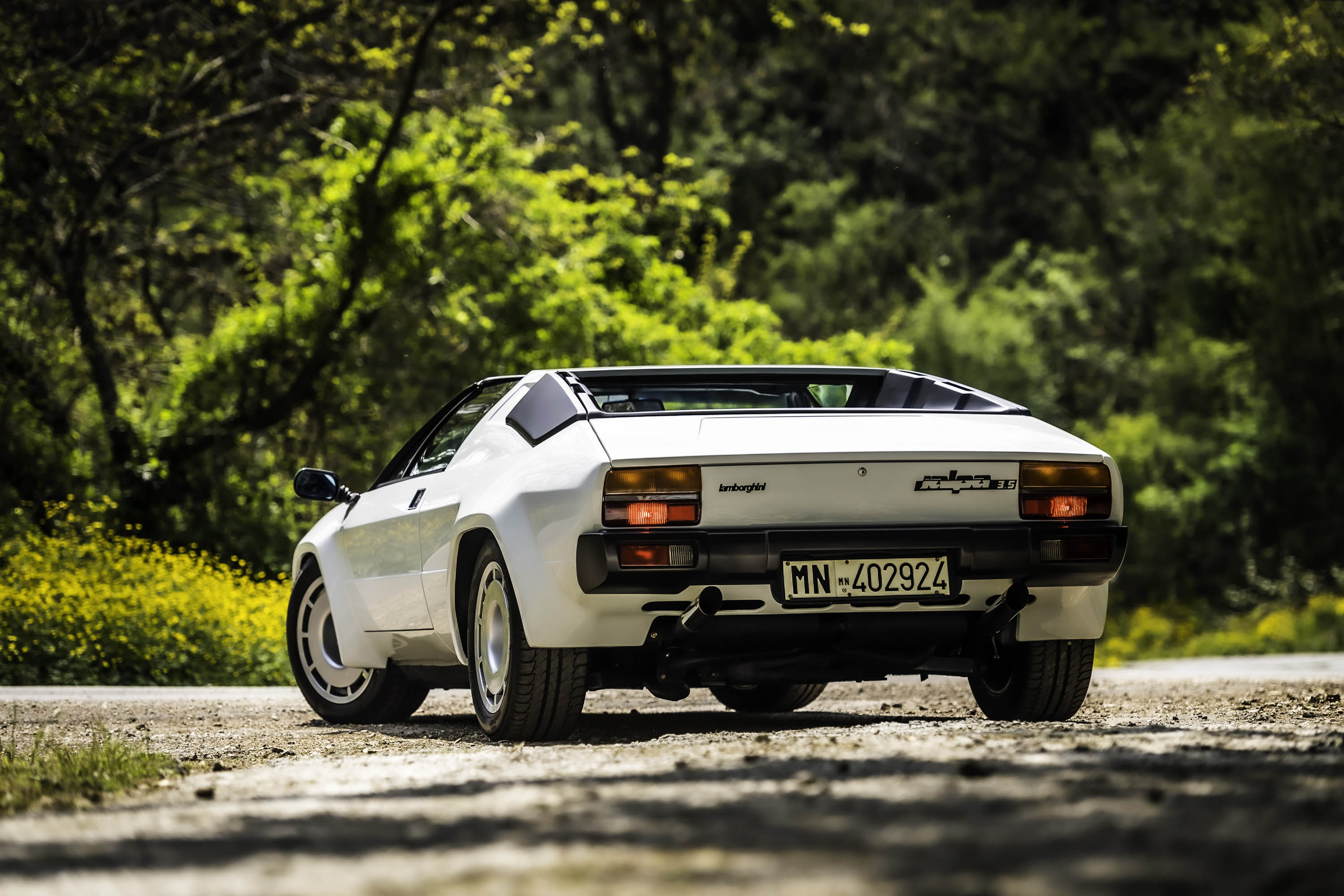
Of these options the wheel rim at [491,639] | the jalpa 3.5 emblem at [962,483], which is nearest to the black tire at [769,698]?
the wheel rim at [491,639]

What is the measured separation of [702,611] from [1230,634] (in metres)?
18.9

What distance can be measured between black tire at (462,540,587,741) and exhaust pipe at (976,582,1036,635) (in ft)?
4.91

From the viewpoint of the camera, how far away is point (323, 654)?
27.7 ft

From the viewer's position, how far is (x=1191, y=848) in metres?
3.20

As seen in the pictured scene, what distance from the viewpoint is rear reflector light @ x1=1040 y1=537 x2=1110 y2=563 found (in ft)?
20.1

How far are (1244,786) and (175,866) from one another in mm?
2420

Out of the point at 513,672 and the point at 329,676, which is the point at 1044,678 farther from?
the point at 329,676

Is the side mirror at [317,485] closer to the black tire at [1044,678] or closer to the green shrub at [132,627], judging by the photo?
the black tire at [1044,678]

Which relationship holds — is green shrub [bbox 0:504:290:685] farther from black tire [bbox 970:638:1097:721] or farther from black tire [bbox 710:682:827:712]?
black tire [bbox 970:638:1097:721]

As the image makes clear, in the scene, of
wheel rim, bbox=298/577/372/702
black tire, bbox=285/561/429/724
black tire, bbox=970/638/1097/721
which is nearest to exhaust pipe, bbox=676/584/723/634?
black tire, bbox=970/638/1097/721

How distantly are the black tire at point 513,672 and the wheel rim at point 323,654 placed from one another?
72.3 inches

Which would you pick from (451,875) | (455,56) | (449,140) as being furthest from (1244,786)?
(455,56)

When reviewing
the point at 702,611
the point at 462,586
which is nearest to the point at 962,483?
the point at 702,611

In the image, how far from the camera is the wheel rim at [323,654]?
27.2 feet
